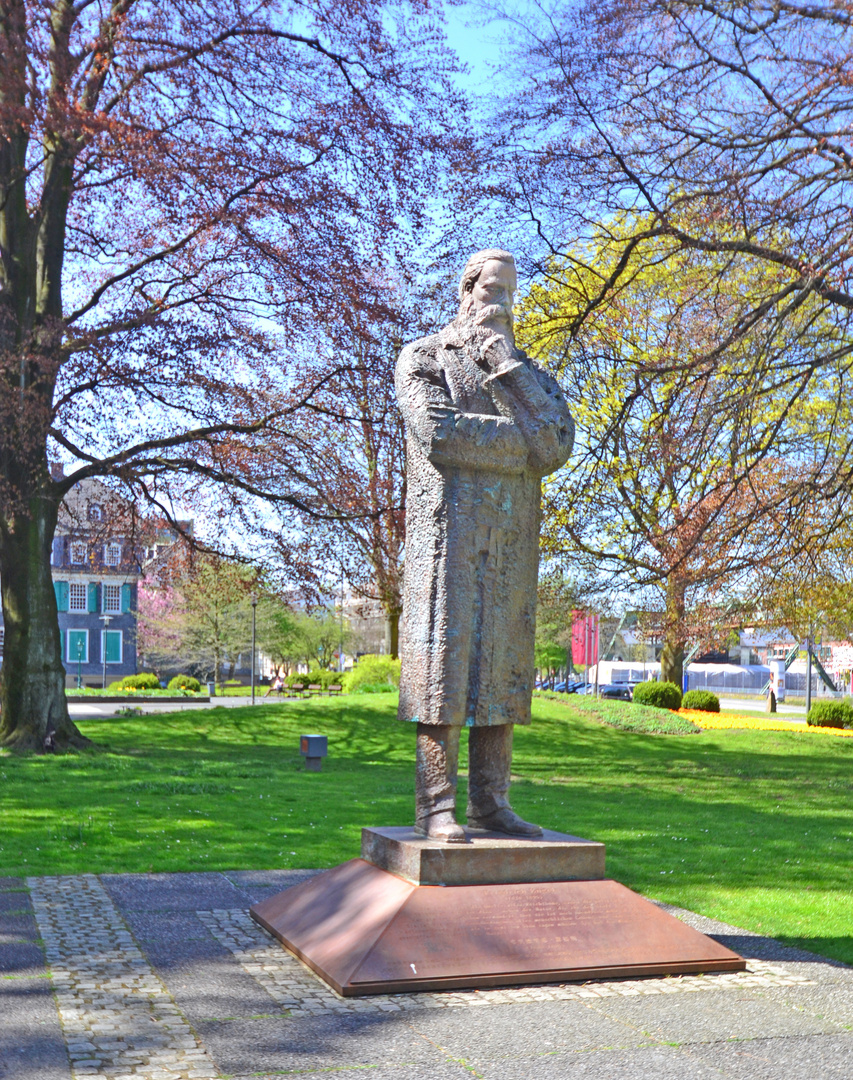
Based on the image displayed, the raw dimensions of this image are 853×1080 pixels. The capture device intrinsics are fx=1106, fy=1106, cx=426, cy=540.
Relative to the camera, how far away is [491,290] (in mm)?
5867

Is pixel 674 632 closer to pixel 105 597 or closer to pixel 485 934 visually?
pixel 485 934

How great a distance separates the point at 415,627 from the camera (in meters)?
5.64

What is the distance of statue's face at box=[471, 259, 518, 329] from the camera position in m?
5.86

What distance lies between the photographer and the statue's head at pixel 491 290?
19.2 feet

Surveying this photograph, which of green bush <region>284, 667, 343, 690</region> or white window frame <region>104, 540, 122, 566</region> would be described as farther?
green bush <region>284, 667, 343, 690</region>

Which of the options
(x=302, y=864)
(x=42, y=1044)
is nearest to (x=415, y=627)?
(x=42, y=1044)

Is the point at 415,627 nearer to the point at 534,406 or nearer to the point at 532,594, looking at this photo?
the point at 532,594

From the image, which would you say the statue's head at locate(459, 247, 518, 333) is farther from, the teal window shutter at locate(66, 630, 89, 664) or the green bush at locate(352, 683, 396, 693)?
the teal window shutter at locate(66, 630, 89, 664)

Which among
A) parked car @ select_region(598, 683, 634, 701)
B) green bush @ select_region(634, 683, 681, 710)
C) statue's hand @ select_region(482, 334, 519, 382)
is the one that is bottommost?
parked car @ select_region(598, 683, 634, 701)

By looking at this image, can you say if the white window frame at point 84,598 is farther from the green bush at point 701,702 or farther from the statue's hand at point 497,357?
the statue's hand at point 497,357

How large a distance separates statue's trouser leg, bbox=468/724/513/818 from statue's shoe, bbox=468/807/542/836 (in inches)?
0.7

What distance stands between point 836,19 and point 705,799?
8.89m

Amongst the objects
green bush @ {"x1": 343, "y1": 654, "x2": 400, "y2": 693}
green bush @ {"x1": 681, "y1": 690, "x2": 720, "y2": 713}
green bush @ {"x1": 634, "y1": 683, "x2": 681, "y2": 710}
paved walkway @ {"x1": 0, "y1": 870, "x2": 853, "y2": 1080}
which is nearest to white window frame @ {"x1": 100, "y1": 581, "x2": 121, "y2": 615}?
green bush @ {"x1": 343, "y1": 654, "x2": 400, "y2": 693}

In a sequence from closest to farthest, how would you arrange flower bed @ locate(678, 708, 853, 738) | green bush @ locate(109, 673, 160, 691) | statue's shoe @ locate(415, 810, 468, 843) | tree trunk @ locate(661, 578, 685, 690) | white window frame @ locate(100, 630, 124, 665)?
statue's shoe @ locate(415, 810, 468, 843) < tree trunk @ locate(661, 578, 685, 690) < flower bed @ locate(678, 708, 853, 738) < green bush @ locate(109, 673, 160, 691) < white window frame @ locate(100, 630, 124, 665)
